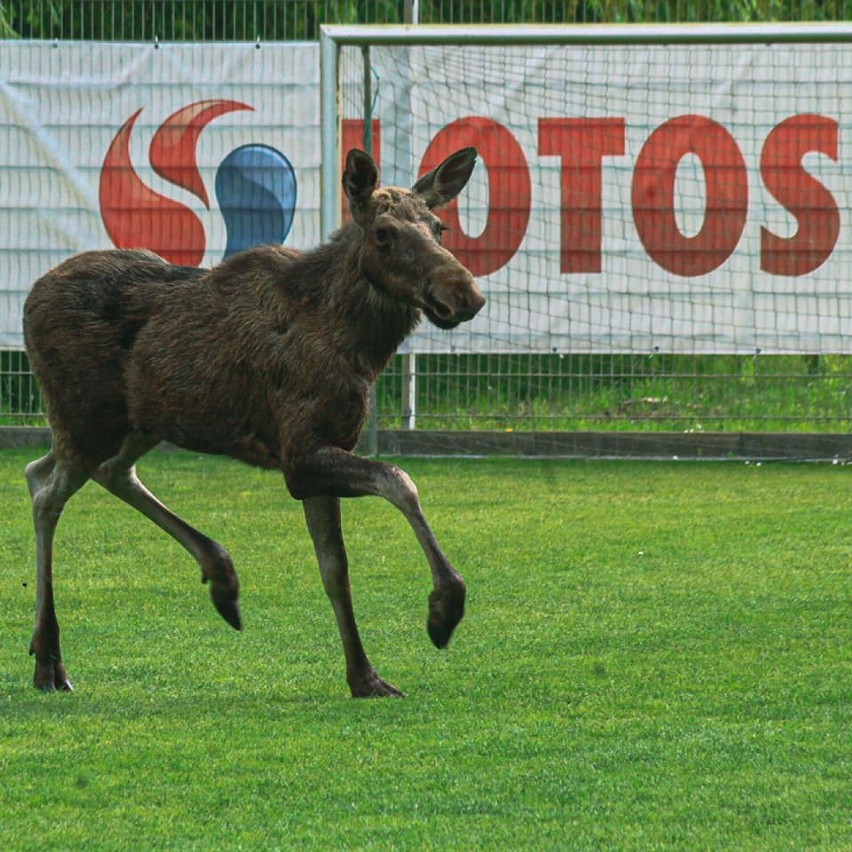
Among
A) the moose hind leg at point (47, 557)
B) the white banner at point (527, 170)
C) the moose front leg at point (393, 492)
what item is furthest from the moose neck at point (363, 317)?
the white banner at point (527, 170)

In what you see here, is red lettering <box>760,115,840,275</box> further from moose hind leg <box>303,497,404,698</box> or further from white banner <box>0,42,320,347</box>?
moose hind leg <box>303,497,404,698</box>

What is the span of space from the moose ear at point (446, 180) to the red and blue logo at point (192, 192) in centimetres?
768

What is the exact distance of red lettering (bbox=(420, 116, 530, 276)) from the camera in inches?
547

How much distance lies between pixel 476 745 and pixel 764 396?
29.5 ft

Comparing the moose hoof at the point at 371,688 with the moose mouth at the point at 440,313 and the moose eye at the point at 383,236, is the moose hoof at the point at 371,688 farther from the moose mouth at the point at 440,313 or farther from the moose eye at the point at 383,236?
the moose eye at the point at 383,236

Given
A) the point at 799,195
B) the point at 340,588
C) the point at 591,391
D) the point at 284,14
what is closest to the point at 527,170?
the point at 591,391

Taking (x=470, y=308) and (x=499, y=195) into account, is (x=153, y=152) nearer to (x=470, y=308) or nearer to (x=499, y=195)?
(x=499, y=195)

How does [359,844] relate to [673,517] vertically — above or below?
above

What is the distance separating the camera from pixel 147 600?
788 cm

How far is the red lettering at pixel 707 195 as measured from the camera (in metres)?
13.7

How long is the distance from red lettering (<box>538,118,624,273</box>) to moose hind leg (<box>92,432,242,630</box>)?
747cm

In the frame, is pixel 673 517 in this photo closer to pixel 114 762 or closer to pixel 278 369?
pixel 278 369

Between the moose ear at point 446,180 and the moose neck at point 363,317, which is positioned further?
the moose ear at point 446,180

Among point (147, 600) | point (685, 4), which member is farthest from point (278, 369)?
point (685, 4)
